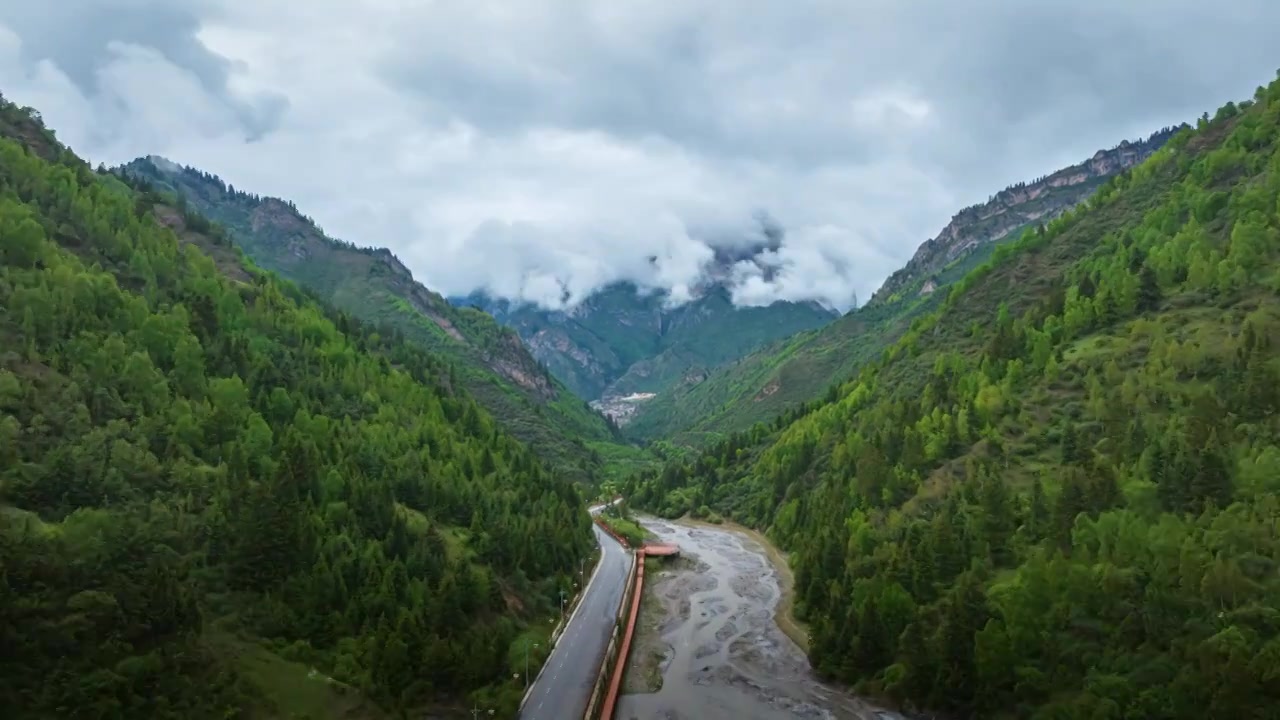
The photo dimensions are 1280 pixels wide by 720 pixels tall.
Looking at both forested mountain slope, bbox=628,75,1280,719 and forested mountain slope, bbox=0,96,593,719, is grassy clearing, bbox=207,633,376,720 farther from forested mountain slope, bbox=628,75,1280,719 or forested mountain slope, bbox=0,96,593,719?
forested mountain slope, bbox=628,75,1280,719

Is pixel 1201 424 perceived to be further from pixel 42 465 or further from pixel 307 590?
pixel 42 465

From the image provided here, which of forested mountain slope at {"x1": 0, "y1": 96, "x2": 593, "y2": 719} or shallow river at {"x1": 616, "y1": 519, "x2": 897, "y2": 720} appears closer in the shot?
forested mountain slope at {"x1": 0, "y1": 96, "x2": 593, "y2": 719}

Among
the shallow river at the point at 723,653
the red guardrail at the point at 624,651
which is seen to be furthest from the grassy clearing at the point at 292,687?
the shallow river at the point at 723,653

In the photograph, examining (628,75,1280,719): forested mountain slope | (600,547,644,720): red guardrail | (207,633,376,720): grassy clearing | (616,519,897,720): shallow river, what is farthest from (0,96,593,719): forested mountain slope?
(628,75,1280,719): forested mountain slope

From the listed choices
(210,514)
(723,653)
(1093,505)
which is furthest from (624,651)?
(1093,505)

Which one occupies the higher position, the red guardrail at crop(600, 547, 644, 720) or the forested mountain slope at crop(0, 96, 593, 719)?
the forested mountain slope at crop(0, 96, 593, 719)

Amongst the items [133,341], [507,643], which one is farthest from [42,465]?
[507,643]
